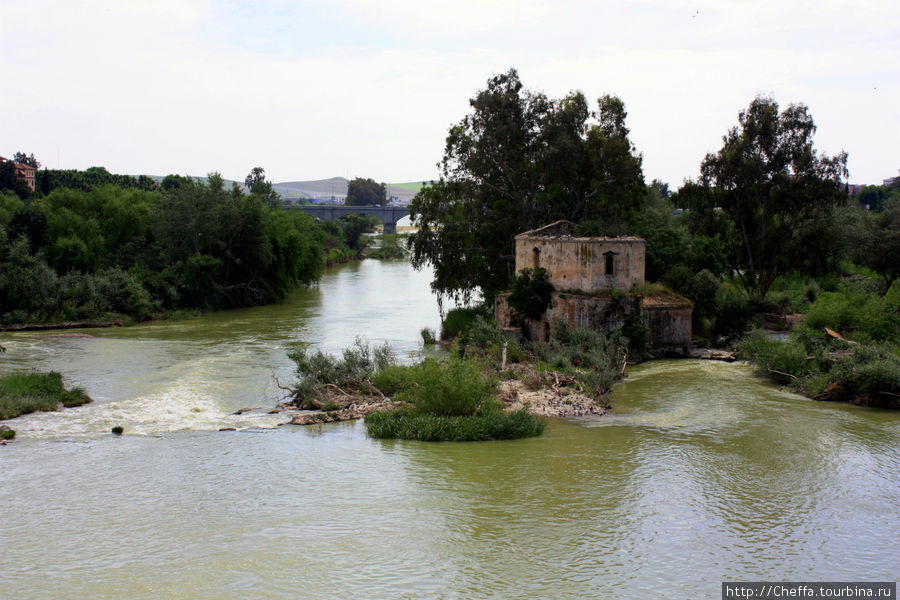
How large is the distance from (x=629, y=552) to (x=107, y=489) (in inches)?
389

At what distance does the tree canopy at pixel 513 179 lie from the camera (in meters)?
36.3

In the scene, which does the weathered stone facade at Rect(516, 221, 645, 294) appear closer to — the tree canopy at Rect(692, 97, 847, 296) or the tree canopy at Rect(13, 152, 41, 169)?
the tree canopy at Rect(692, 97, 847, 296)

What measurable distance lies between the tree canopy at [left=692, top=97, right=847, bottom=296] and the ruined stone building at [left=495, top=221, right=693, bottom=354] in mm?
9975

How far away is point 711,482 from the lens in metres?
16.1

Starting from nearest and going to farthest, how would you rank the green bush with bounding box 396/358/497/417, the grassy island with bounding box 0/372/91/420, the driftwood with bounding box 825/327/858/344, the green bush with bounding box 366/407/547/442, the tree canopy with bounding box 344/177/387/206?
the green bush with bounding box 366/407/547/442, the green bush with bounding box 396/358/497/417, the grassy island with bounding box 0/372/91/420, the driftwood with bounding box 825/327/858/344, the tree canopy with bounding box 344/177/387/206

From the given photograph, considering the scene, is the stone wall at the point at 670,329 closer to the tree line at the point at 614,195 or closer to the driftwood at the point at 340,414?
the tree line at the point at 614,195

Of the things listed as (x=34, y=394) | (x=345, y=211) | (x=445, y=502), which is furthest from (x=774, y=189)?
(x=345, y=211)

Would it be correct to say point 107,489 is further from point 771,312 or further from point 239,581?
point 771,312

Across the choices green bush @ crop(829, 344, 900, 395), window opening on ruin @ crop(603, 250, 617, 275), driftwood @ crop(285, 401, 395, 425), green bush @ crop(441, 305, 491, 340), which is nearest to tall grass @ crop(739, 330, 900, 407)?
green bush @ crop(829, 344, 900, 395)

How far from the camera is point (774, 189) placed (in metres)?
36.4

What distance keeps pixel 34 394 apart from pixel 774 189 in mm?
30758

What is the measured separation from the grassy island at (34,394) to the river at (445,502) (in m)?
0.63

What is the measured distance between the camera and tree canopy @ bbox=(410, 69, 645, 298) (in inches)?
1430

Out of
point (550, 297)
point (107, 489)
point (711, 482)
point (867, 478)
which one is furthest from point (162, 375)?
point (867, 478)
